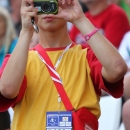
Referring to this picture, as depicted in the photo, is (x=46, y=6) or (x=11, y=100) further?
(x=11, y=100)

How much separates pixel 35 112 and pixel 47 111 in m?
0.08

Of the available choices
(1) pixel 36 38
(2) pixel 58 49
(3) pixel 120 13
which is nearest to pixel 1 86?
(2) pixel 58 49

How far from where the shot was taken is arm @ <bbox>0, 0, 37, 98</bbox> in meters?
4.06

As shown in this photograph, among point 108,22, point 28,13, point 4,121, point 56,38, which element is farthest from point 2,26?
point 28,13

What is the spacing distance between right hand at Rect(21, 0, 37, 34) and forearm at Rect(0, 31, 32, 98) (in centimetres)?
4

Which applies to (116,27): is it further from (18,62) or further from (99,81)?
(18,62)

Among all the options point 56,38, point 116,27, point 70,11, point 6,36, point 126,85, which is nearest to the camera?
point 70,11

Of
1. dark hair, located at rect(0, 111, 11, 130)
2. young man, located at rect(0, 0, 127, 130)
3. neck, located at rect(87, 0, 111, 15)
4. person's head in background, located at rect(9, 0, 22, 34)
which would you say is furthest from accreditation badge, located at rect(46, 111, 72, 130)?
person's head in background, located at rect(9, 0, 22, 34)

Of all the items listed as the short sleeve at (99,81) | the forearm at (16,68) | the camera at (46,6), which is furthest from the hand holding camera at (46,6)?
the short sleeve at (99,81)

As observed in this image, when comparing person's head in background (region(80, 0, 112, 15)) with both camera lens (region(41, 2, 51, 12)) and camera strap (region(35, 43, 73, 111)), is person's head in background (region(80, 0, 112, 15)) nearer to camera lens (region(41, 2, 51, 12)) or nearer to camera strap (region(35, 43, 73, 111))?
camera strap (region(35, 43, 73, 111))

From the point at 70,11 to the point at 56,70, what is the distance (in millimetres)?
410

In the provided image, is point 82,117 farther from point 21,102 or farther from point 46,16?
point 46,16

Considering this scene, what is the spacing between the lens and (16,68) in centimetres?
406

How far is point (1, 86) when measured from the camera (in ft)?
13.5
